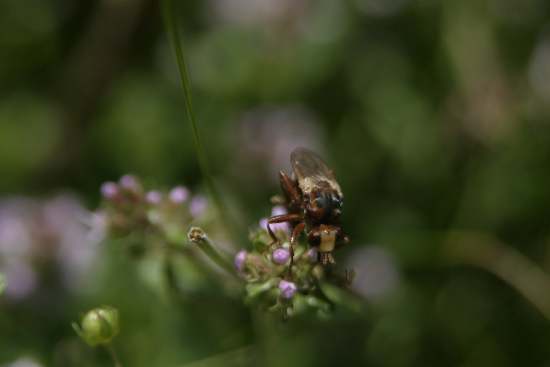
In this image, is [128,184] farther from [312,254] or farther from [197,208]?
[312,254]

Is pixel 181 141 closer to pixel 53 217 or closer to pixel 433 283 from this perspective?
pixel 53 217

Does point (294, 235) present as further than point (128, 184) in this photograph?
No

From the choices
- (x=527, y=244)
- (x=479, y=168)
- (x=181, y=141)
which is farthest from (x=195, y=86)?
(x=527, y=244)

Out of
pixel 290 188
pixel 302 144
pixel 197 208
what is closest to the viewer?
pixel 290 188

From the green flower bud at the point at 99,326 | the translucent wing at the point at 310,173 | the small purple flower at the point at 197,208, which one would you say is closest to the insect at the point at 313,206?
the translucent wing at the point at 310,173

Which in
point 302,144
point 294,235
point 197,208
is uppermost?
point 302,144

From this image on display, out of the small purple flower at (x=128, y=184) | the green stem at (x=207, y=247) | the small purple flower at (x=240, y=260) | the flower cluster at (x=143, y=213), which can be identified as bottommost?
the small purple flower at (x=240, y=260)

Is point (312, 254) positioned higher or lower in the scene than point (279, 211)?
lower

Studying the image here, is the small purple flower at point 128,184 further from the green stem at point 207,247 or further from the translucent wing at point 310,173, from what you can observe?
the translucent wing at point 310,173

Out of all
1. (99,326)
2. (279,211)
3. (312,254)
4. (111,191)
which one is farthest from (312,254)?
(111,191)

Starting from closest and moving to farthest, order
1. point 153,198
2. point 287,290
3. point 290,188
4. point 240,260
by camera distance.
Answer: point 287,290
point 240,260
point 290,188
point 153,198
